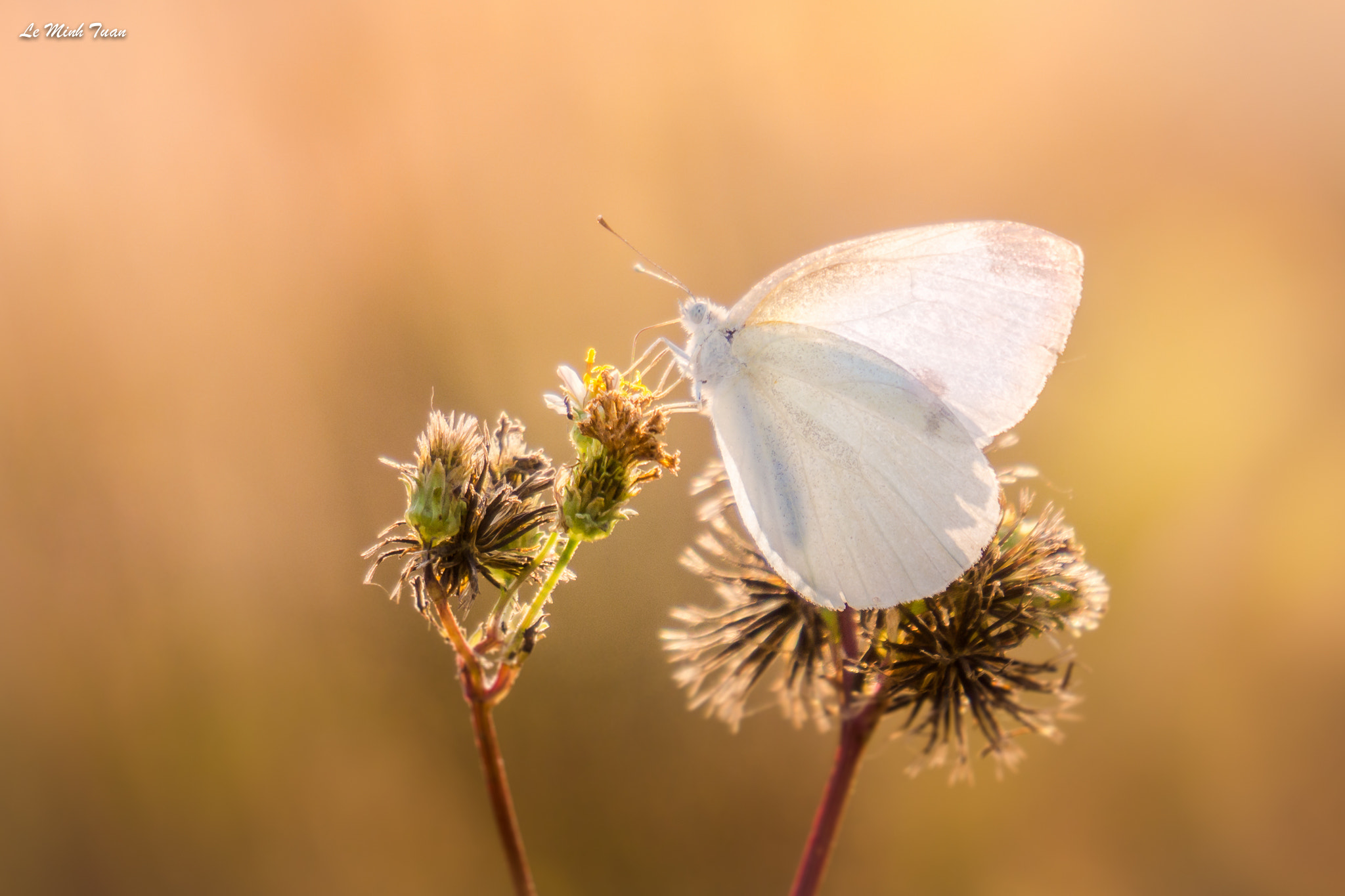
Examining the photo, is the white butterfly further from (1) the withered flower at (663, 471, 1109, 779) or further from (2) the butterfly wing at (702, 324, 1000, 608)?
(1) the withered flower at (663, 471, 1109, 779)

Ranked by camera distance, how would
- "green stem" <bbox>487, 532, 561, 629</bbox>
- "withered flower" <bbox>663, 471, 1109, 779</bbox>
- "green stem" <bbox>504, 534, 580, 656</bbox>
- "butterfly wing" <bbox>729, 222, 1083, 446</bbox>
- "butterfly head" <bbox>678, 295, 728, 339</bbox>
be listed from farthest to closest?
"butterfly head" <bbox>678, 295, 728, 339</bbox>
"butterfly wing" <bbox>729, 222, 1083, 446</bbox>
"withered flower" <bbox>663, 471, 1109, 779</bbox>
"green stem" <bbox>487, 532, 561, 629</bbox>
"green stem" <bbox>504, 534, 580, 656</bbox>

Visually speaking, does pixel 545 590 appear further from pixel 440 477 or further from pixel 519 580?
pixel 440 477

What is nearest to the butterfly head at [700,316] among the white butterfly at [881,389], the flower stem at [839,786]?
the white butterfly at [881,389]

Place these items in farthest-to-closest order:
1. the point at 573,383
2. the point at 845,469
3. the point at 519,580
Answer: the point at 845,469 → the point at 573,383 → the point at 519,580

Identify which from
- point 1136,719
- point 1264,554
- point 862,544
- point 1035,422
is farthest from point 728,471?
point 1264,554
